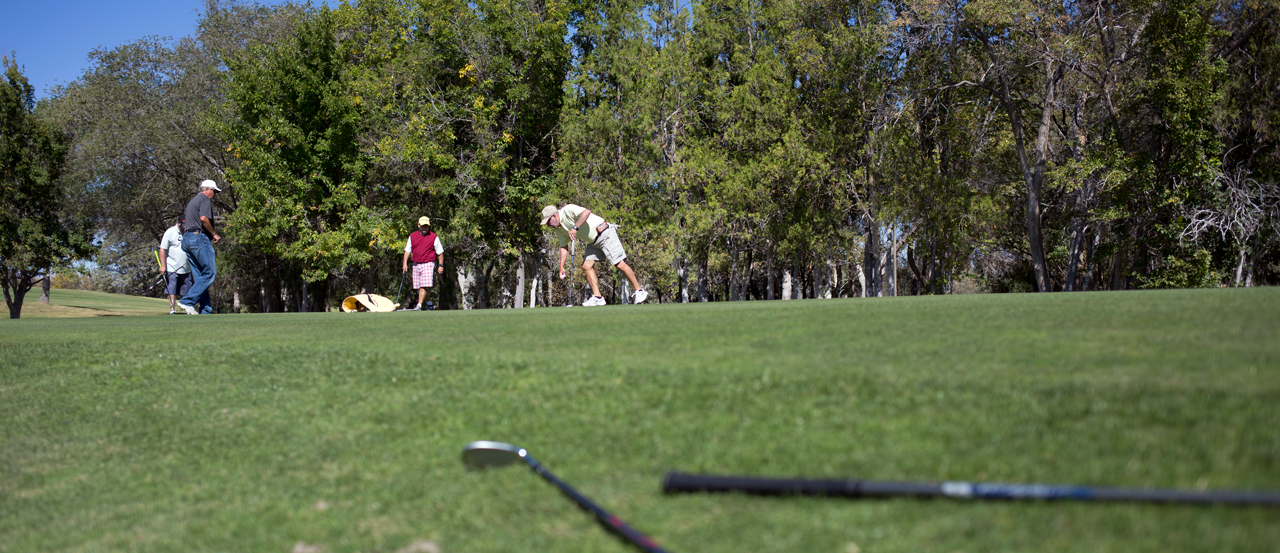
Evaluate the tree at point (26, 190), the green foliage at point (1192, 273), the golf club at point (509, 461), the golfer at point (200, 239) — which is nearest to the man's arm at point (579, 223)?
the golfer at point (200, 239)

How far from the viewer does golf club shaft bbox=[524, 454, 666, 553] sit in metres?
2.89

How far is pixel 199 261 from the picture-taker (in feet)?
47.5

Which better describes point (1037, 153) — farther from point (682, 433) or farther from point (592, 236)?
point (682, 433)

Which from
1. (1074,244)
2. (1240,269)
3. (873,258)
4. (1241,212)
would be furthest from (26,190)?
(1240,269)

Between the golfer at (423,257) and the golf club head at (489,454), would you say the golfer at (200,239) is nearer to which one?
the golfer at (423,257)

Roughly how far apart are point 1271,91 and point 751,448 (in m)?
27.0

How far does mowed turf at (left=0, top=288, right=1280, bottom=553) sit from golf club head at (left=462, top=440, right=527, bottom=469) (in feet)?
0.24

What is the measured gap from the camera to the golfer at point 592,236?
12.5 metres

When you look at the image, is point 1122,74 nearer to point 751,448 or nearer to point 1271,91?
point 1271,91

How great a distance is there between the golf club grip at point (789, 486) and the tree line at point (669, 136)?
24845 mm

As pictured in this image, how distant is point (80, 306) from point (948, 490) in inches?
1801

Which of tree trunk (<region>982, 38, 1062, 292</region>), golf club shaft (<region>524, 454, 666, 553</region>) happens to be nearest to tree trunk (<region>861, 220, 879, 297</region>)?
tree trunk (<region>982, 38, 1062, 292</region>)

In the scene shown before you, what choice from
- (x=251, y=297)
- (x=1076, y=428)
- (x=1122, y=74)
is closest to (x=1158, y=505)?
(x=1076, y=428)

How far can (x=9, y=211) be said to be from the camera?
30.7m
